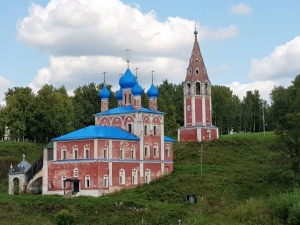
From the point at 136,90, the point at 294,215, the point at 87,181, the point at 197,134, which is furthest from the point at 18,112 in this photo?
the point at 294,215

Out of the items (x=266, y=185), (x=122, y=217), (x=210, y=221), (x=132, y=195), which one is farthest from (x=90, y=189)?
(x=266, y=185)

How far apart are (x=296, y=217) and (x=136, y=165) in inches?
527

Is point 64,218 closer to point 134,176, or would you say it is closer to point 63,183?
point 63,183

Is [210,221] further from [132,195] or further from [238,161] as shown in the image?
[238,161]

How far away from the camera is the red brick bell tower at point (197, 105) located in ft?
187

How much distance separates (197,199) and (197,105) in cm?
2101

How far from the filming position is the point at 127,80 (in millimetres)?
45688

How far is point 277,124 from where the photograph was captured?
4072 cm

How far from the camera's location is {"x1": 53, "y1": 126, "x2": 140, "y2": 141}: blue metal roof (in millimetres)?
39938

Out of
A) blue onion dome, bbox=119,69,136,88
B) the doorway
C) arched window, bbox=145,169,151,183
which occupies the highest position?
blue onion dome, bbox=119,69,136,88

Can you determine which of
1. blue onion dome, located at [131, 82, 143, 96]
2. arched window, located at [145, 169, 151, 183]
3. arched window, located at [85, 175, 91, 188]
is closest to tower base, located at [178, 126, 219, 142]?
arched window, located at [145, 169, 151, 183]

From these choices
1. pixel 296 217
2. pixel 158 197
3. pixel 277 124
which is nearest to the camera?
pixel 296 217

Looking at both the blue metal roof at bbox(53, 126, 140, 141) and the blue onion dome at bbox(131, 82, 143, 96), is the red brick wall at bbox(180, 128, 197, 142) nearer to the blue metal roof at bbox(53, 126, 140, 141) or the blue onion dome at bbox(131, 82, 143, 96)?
the blue onion dome at bbox(131, 82, 143, 96)

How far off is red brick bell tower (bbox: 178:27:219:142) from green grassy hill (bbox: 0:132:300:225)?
7.15 meters
